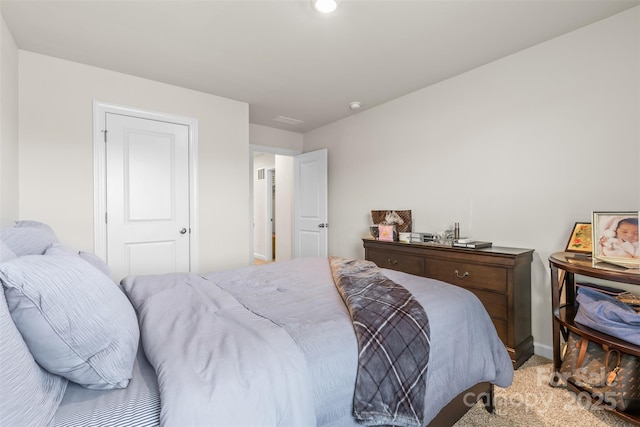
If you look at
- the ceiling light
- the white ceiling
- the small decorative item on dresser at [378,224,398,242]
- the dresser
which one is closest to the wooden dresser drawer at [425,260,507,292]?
the dresser

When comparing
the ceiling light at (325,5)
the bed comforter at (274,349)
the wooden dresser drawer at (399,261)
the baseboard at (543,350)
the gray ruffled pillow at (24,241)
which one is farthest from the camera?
the wooden dresser drawer at (399,261)

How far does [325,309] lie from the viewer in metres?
1.43

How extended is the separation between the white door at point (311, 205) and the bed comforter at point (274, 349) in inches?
104

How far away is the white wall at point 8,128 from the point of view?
2.05m

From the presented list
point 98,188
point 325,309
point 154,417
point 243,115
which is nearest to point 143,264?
point 98,188

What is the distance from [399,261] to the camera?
10.1 ft

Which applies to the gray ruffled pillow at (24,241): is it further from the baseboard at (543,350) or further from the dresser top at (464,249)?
the baseboard at (543,350)

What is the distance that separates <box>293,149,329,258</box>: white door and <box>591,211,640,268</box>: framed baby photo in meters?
3.12

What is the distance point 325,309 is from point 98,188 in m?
2.63

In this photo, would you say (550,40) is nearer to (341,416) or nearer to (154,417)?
(341,416)

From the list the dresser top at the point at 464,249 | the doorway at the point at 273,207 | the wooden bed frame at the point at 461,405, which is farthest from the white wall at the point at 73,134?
the wooden bed frame at the point at 461,405

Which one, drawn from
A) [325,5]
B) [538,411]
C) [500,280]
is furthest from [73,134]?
[538,411]

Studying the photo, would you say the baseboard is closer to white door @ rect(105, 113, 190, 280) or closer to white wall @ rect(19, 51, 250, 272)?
white wall @ rect(19, 51, 250, 272)

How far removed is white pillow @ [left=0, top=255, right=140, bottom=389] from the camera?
0.74 metres
